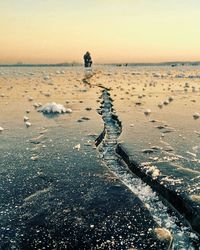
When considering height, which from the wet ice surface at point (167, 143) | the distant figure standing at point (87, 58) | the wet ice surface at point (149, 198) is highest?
the distant figure standing at point (87, 58)

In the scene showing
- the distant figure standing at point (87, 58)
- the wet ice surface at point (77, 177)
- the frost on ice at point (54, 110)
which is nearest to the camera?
the wet ice surface at point (77, 177)

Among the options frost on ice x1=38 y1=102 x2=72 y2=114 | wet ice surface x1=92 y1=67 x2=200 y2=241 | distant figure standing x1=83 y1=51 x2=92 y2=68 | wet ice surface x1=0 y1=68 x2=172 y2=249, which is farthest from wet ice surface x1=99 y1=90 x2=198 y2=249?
distant figure standing x1=83 y1=51 x2=92 y2=68

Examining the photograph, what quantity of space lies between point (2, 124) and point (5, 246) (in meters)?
9.00

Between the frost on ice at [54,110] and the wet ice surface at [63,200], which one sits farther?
the frost on ice at [54,110]

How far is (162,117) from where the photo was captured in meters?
14.5

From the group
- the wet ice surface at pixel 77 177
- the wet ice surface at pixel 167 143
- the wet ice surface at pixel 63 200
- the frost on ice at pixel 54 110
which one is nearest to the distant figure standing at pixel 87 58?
the frost on ice at pixel 54 110

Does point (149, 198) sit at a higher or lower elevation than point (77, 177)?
lower

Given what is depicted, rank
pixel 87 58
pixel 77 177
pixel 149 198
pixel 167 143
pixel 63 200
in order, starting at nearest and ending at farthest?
pixel 63 200, pixel 149 198, pixel 77 177, pixel 167 143, pixel 87 58

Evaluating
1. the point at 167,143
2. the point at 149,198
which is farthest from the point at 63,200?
the point at 167,143

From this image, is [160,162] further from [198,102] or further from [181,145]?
[198,102]

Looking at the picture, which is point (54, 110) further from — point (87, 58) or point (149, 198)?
point (87, 58)

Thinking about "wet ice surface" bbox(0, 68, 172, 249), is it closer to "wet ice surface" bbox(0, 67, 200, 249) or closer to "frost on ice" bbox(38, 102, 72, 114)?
"wet ice surface" bbox(0, 67, 200, 249)

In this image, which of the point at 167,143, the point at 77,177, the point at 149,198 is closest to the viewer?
the point at 149,198

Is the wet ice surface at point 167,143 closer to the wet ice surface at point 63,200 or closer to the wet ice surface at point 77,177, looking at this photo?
the wet ice surface at point 77,177
